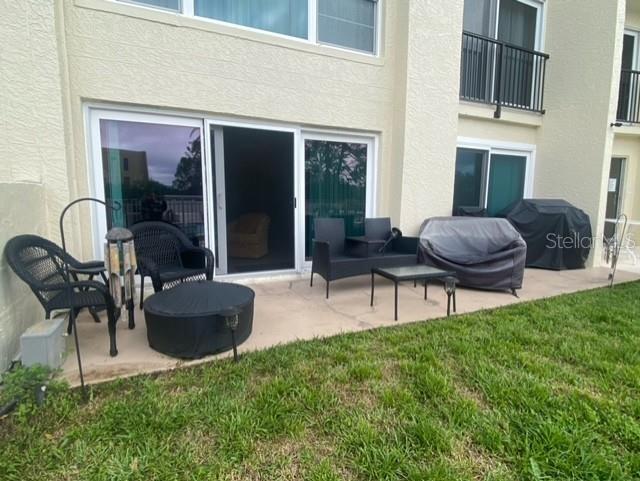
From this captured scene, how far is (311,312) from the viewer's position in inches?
157

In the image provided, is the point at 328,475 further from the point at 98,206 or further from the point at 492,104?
the point at 492,104

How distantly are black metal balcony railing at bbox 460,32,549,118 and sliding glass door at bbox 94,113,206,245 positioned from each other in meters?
5.00

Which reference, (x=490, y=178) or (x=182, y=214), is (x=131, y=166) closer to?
(x=182, y=214)

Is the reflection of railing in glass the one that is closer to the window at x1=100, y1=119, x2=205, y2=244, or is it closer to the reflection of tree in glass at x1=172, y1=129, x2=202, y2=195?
the window at x1=100, y1=119, x2=205, y2=244

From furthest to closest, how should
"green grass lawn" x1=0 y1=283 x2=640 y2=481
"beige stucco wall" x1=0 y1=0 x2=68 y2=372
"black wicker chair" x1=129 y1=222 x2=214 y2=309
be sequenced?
"black wicker chair" x1=129 y1=222 x2=214 y2=309, "beige stucco wall" x1=0 y1=0 x2=68 y2=372, "green grass lawn" x1=0 y1=283 x2=640 y2=481

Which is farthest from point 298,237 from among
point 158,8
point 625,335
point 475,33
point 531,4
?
point 531,4

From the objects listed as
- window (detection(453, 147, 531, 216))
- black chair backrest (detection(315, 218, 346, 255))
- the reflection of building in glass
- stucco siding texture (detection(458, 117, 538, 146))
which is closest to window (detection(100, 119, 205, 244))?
the reflection of building in glass

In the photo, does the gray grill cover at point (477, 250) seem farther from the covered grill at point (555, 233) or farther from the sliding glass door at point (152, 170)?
the sliding glass door at point (152, 170)

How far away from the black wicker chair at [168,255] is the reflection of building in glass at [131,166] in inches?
27.1

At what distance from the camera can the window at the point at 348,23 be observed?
5.20 m

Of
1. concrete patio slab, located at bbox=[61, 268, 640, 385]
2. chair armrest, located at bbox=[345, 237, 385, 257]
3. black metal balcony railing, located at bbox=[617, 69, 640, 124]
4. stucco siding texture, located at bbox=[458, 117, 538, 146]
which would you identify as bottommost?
concrete patio slab, located at bbox=[61, 268, 640, 385]

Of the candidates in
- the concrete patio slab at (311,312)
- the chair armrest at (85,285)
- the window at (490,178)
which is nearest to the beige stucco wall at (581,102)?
the window at (490,178)

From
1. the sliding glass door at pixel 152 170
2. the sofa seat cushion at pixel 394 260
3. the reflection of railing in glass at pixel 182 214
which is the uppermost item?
the sliding glass door at pixel 152 170

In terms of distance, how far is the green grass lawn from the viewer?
1.75 metres
